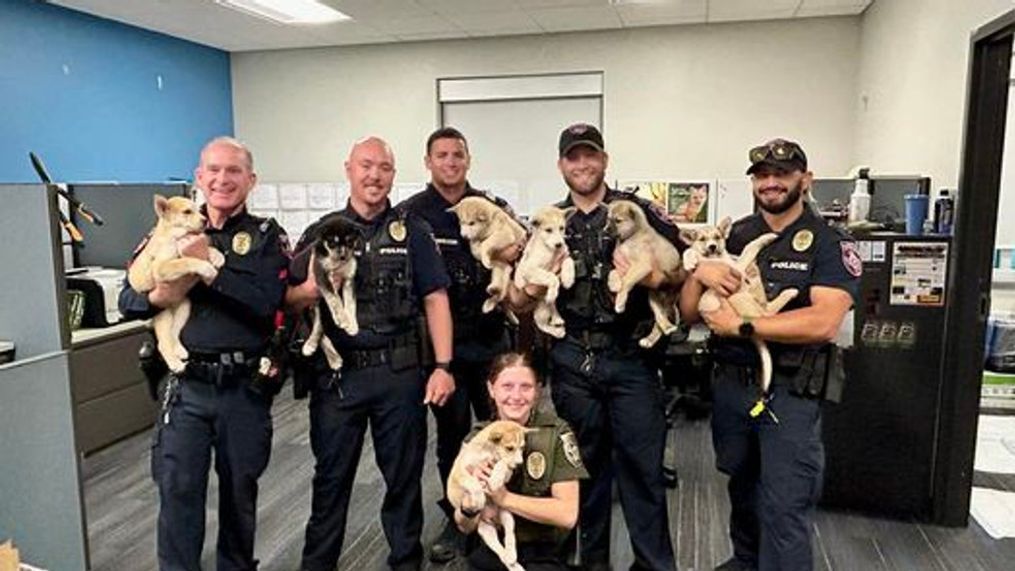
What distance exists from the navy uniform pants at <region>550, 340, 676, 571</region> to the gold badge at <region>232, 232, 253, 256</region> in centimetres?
104

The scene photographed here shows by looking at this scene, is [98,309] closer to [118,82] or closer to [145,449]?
[145,449]

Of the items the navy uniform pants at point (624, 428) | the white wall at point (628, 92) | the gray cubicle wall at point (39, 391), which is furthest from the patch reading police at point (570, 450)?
the white wall at point (628, 92)

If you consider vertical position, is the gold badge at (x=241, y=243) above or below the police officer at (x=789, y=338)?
above

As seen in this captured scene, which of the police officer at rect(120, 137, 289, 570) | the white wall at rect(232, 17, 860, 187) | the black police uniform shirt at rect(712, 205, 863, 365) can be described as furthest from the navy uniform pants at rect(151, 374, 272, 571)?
the white wall at rect(232, 17, 860, 187)

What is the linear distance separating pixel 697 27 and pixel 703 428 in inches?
136

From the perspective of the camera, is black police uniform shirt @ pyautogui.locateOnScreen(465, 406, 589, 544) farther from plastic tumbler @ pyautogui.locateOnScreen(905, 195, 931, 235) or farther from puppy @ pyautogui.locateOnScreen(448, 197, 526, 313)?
plastic tumbler @ pyautogui.locateOnScreen(905, 195, 931, 235)

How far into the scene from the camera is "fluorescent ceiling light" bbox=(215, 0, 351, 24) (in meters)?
5.09

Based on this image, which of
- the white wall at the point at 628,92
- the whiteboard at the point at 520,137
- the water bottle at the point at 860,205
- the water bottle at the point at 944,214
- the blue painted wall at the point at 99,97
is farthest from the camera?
the whiteboard at the point at 520,137

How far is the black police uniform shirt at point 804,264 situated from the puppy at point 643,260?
217 mm

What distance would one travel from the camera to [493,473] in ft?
6.17

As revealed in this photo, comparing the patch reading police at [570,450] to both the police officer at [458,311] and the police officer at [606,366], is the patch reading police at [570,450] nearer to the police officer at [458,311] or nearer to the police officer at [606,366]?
the police officer at [606,366]

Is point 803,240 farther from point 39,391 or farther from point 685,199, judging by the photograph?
point 685,199

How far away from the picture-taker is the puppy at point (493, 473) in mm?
1890

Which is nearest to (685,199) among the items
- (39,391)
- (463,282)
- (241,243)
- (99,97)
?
(463,282)
